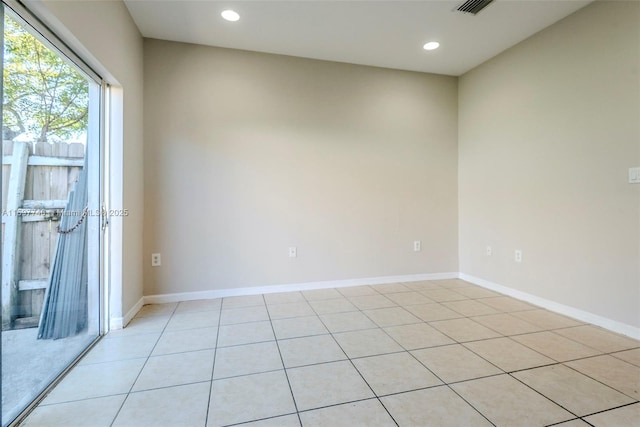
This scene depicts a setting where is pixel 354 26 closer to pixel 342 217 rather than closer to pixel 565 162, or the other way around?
pixel 342 217

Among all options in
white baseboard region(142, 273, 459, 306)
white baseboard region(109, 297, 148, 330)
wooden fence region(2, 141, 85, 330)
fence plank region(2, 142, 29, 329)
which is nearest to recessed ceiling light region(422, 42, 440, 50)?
white baseboard region(142, 273, 459, 306)

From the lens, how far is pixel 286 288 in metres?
3.39

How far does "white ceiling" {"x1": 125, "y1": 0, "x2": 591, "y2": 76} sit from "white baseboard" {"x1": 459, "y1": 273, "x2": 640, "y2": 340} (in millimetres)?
2576

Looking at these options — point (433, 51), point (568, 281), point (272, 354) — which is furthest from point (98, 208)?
point (568, 281)

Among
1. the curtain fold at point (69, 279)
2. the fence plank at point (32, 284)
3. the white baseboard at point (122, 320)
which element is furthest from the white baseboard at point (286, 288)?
the fence plank at point (32, 284)

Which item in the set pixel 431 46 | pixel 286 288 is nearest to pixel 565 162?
pixel 431 46

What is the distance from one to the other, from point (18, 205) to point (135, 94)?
1.67m

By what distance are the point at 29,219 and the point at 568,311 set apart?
13.0 ft

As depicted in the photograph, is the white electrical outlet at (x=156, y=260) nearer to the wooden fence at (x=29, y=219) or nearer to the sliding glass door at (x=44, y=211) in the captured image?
the sliding glass door at (x=44, y=211)

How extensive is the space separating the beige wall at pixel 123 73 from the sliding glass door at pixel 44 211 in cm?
13

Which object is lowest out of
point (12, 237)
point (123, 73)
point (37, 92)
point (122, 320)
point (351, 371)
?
point (351, 371)

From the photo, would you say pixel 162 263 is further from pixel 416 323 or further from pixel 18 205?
pixel 416 323

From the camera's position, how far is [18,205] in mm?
1443

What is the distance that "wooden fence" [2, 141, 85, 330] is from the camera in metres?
1.36
